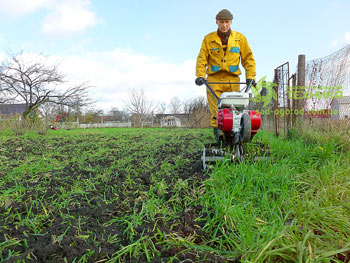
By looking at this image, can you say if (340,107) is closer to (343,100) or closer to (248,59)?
(343,100)

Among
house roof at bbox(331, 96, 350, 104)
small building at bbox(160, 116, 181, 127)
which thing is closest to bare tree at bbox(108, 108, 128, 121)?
small building at bbox(160, 116, 181, 127)

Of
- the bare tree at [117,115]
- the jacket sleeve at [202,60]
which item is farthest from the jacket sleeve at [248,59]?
the bare tree at [117,115]

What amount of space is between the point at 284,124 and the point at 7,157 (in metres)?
5.61

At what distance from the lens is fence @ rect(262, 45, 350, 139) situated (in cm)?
440

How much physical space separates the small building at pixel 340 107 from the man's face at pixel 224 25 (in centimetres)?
241

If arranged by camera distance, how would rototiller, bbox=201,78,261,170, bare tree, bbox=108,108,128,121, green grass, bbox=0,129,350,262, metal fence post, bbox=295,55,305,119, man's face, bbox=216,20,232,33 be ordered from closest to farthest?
green grass, bbox=0,129,350,262 → rototiller, bbox=201,78,261,170 → man's face, bbox=216,20,232,33 → metal fence post, bbox=295,55,305,119 → bare tree, bbox=108,108,128,121

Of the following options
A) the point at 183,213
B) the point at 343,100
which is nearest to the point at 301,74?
the point at 343,100

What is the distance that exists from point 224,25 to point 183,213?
2.99 m

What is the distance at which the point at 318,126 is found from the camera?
165 inches

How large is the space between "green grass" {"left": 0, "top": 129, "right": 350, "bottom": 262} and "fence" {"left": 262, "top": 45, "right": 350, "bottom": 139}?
1.29m

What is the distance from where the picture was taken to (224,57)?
398 centimetres

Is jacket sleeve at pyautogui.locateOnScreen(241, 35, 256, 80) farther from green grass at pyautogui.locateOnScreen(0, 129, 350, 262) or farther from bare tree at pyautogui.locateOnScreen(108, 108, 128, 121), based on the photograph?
bare tree at pyautogui.locateOnScreen(108, 108, 128, 121)

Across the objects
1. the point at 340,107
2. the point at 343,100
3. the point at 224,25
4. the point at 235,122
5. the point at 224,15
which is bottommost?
the point at 235,122

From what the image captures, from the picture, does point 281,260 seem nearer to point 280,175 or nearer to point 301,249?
point 301,249
